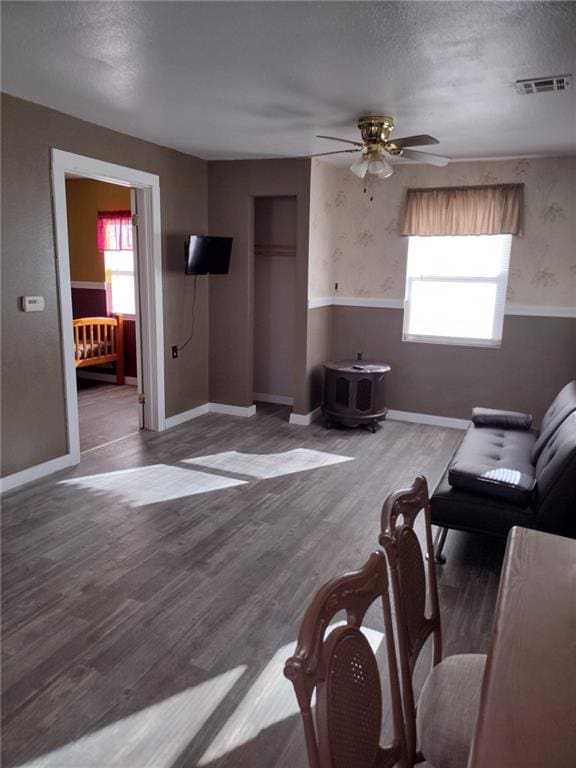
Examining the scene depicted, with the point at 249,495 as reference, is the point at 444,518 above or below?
above

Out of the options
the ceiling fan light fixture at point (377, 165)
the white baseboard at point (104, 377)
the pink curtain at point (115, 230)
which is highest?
the ceiling fan light fixture at point (377, 165)

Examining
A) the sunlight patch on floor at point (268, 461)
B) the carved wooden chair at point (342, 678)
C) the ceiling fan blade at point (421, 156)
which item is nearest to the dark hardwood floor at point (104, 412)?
the sunlight patch on floor at point (268, 461)

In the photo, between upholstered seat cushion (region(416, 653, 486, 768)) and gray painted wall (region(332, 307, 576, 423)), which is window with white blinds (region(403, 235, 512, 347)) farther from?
upholstered seat cushion (region(416, 653, 486, 768))

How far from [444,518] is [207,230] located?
12.5ft

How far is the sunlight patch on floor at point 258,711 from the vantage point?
1.83 meters

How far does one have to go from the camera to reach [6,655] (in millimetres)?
2213

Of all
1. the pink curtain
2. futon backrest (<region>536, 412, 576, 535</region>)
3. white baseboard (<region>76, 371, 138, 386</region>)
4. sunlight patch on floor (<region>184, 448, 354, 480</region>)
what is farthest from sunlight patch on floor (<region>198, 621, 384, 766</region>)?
the pink curtain

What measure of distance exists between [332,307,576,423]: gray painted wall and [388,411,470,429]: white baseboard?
0.05 m

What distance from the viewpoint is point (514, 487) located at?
274cm

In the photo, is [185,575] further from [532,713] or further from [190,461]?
[532,713]

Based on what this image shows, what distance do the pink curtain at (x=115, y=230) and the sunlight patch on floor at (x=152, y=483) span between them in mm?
3534

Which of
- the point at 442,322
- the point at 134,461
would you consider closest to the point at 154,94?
the point at 134,461

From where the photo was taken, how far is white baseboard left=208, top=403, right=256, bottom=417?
571cm

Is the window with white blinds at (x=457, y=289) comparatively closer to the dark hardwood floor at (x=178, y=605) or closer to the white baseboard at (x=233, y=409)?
the dark hardwood floor at (x=178, y=605)
